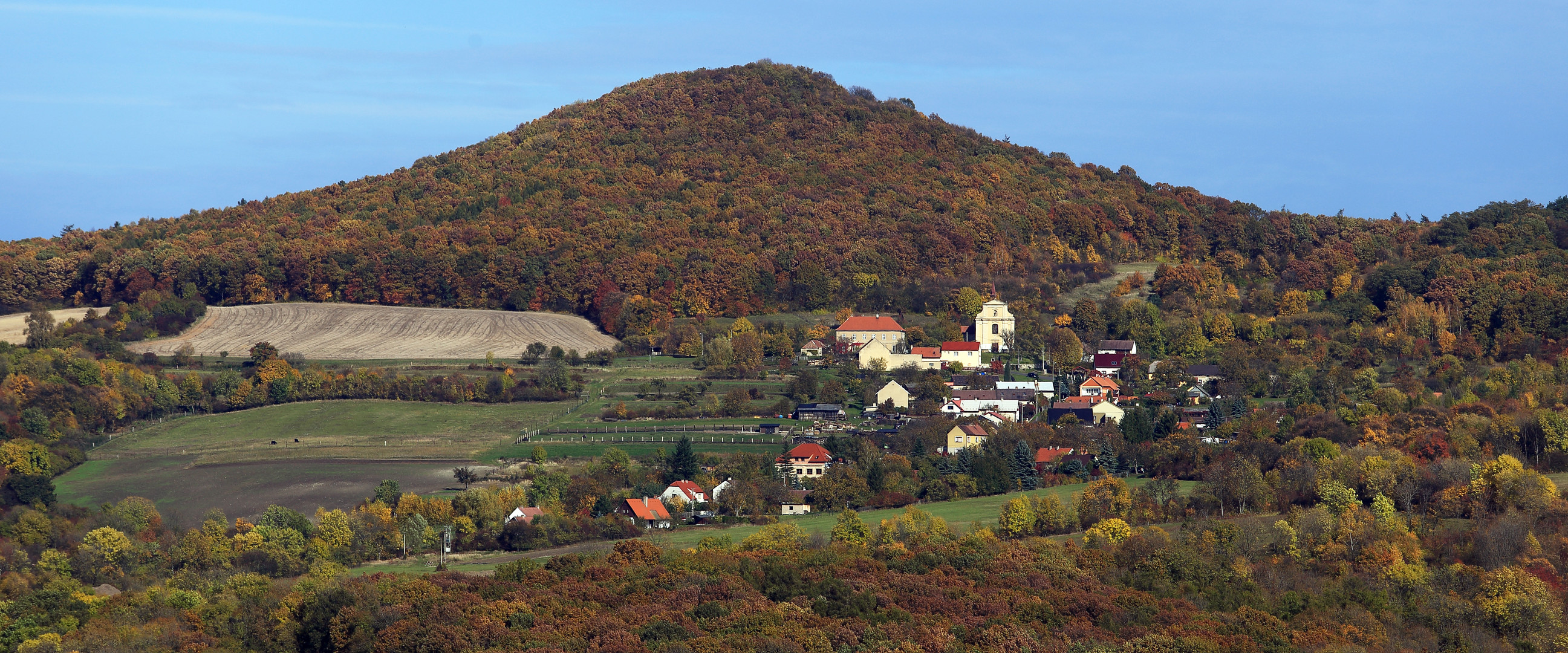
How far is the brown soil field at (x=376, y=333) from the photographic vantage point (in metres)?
106

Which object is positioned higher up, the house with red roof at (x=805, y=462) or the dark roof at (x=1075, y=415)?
the dark roof at (x=1075, y=415)

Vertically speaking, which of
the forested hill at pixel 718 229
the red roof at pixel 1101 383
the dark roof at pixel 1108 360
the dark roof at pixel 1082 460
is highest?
the forested hill at pixel 718 229

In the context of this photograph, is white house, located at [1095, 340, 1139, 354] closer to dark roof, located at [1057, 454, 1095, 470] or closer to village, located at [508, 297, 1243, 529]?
village, located at [508, 297, 1243, 529]

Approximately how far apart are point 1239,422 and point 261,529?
4775 centimetres

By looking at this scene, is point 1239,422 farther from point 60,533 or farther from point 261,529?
point 60,533

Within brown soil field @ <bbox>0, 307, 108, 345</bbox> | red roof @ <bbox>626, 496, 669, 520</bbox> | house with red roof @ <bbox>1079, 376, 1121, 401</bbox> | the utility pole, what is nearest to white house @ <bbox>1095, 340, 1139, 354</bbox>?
house with red roof @ <bbox>1079, 376, 1121, 401</bbox>

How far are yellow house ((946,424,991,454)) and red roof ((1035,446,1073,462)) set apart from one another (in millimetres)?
3006

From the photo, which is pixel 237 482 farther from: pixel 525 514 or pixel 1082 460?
pixel 1082 460

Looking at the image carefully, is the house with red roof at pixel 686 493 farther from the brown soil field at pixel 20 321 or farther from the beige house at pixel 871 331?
the brown soil field at pixel 20 321

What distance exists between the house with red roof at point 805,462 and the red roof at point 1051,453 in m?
10.2

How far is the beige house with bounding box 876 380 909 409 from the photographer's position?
296 ft

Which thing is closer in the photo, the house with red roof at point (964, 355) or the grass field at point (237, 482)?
the grass field at point (237, 482)

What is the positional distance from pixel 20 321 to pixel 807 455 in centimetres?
6600

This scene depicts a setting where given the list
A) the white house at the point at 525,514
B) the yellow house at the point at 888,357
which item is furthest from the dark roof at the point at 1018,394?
the white house at the point at 525,514
